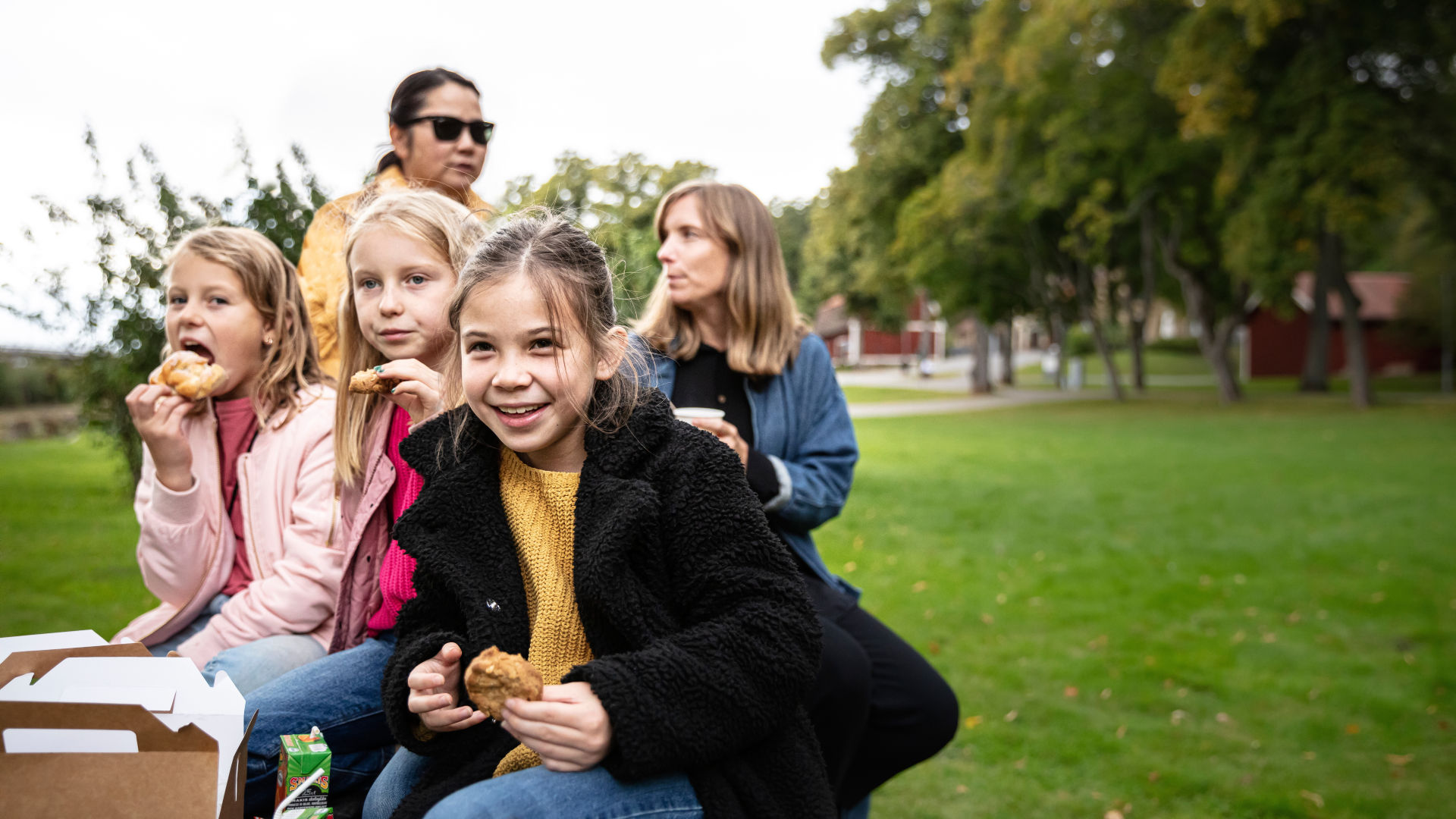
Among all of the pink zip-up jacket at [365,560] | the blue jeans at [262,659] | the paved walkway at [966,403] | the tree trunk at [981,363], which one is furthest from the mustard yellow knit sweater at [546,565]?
the tree trunk at [981,363]

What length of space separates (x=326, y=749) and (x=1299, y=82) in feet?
70.6

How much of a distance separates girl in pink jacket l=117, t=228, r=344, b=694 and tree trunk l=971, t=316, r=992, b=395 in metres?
31.9

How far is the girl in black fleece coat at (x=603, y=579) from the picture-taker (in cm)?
161

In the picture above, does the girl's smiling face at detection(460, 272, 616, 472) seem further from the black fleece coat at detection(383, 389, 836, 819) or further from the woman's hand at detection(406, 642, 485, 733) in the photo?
the woman's hand at detection(406, 642, 485, 733)

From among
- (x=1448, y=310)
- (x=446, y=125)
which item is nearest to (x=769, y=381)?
(x=446, y=125)

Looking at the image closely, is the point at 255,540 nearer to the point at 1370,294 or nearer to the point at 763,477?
the point at 763,477

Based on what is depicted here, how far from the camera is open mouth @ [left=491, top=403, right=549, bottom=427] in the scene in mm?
1788

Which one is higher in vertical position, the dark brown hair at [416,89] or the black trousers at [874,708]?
the dark brown hair at [416,89]

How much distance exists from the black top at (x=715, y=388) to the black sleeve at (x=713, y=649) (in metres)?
1.38

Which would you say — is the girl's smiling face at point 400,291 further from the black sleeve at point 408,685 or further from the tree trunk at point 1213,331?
the tree trunk at point 1213,331

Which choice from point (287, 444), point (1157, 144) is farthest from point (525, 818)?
point (1157, 144)

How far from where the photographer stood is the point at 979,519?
10.6m

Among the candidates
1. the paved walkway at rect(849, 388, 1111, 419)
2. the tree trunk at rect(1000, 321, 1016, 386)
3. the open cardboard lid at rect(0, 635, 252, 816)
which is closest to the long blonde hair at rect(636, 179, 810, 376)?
the open cardboard lid at rect(0, 635, 252, 816)

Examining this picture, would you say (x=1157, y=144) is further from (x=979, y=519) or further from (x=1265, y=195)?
(x=979, y=519)
